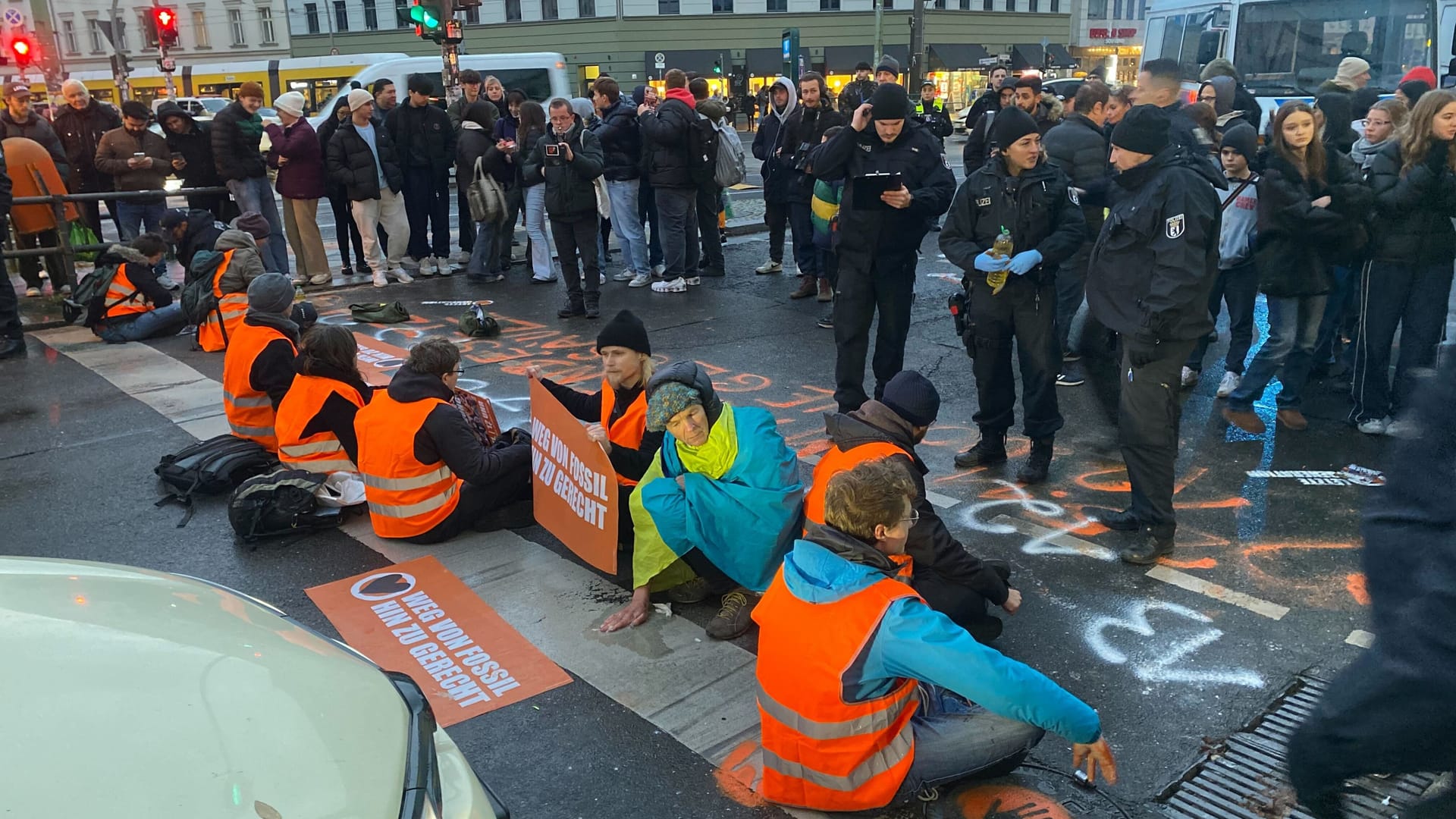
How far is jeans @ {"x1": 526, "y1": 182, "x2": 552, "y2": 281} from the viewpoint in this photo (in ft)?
35.3

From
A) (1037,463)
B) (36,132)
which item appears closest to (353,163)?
(36,132)

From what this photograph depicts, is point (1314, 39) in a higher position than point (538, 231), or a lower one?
higher

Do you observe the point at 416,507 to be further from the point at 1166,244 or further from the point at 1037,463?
the point at 1166,244

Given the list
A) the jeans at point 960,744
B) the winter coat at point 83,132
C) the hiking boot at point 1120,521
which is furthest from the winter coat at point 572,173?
the jeans at point 960,744

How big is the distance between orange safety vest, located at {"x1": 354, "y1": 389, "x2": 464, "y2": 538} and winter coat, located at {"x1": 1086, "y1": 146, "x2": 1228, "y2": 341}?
310 centimetres

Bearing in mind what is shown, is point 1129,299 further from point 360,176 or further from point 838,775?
point 360,176

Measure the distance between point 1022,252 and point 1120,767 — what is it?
2747 mm

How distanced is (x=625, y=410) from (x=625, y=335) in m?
0.35

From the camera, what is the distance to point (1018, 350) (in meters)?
5.46

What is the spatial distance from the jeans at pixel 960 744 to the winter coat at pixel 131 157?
10781mm

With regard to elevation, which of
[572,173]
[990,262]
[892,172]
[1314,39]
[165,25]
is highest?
[165,25]

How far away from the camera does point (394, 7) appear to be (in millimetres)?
49281

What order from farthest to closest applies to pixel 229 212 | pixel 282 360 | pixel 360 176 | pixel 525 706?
pixel 229 212 → pixel 360 176 → pixel 282 360 → pixel 525 706

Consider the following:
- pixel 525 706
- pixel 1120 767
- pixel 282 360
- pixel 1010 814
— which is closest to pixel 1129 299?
pixel 1120 767
